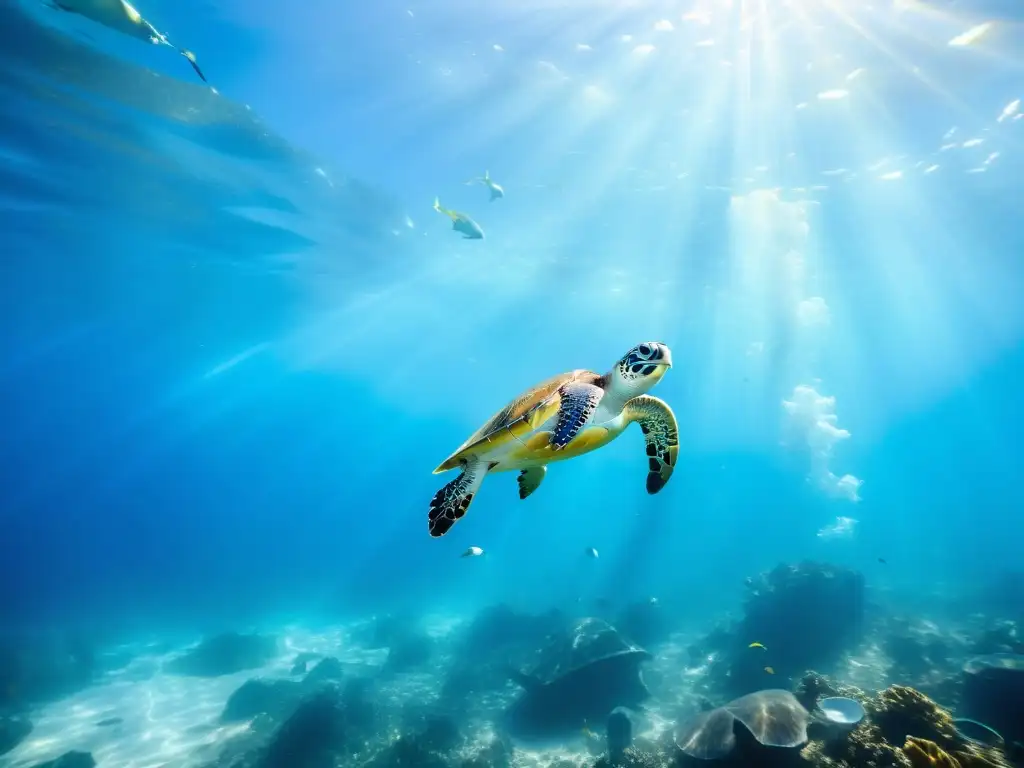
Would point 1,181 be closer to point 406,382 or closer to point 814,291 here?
point 406,382

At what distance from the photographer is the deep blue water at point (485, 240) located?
1158 cm

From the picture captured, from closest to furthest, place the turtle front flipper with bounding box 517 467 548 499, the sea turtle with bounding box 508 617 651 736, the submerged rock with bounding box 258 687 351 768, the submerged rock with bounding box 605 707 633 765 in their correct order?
the turtle front flipper with bounding box 517 467 548 499 → the submerged rock with bounding box 605 707 633 765 → the submerged rock with bounding box 258 687 351 768 → the sea turtle with bounding box 508 617 651 736

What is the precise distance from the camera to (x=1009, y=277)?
76.2 ft

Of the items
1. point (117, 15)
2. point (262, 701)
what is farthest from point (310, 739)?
point (117, 15)

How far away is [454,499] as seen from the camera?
3193 mm

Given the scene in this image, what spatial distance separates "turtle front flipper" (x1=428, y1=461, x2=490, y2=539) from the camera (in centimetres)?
293

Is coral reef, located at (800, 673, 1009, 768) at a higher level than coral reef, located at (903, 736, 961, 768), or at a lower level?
lower

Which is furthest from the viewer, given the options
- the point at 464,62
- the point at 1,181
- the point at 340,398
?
the point at 340,398

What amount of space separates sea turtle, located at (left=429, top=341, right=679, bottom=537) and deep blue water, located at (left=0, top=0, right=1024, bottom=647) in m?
12.2

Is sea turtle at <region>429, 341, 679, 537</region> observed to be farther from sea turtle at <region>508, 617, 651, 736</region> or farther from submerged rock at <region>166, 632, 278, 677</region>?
submerged rock at <region>166, 632, 278, 677</region>

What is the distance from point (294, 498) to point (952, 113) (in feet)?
352

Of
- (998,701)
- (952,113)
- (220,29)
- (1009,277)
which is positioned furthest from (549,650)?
(1009,277)

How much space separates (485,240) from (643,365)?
19.2 metres

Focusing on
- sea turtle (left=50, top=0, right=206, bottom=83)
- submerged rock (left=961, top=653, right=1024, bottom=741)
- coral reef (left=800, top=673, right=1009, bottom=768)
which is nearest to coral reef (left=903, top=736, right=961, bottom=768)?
coral reef (left=800, top=673, right=1009, bottom=768)
